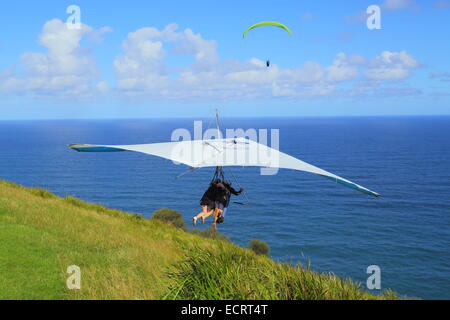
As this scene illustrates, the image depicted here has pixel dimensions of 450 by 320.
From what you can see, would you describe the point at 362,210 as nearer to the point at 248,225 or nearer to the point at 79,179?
the point at 248,225

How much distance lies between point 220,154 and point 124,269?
481cm

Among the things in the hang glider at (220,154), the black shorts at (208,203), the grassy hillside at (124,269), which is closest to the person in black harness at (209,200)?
the black shorts at (208,203)

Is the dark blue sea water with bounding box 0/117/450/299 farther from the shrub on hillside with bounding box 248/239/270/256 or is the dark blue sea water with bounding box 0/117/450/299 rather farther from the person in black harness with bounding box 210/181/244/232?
the person in black harness with bounding box 210/181/244/232

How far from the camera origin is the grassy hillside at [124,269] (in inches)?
350

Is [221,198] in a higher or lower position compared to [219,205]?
higher

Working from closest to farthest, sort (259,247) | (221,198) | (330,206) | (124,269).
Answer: (221,198)
(124,269)
(259,247)
(330,206)

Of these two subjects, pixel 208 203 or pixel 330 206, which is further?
pixel 330 206

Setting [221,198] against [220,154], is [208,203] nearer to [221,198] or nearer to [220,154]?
[221,198]

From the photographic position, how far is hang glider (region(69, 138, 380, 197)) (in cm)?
1041

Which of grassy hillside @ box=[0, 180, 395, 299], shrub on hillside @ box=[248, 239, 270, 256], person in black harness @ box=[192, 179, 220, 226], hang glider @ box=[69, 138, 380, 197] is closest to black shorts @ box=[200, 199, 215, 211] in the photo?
person in black harness @ box=[192, 179, 220, 226]

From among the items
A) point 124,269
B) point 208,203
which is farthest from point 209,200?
point 124,269

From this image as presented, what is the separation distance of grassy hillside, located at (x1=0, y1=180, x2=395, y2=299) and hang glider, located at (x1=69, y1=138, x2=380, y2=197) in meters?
2.58

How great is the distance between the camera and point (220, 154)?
10812mm
